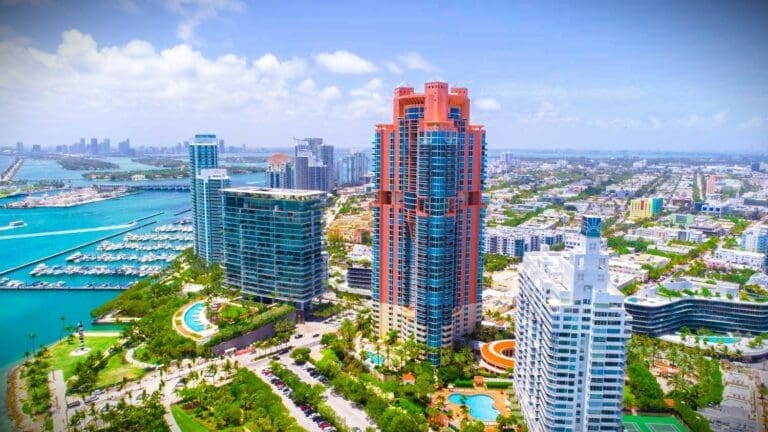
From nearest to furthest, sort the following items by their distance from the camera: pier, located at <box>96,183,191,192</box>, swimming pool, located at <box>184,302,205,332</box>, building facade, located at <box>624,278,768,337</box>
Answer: building facade, located at <box>624,278,768,337</box>
swimming pool, located at <box>184,302,205,332</box>
pier, located at <box>96,183,191,192</box>

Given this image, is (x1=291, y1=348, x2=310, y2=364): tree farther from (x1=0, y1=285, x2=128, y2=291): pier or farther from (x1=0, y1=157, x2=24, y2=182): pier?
(x1=0, y1=157, x2=24, y2=182): pier

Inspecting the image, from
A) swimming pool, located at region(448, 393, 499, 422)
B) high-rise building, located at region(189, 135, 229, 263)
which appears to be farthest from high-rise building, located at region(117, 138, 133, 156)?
swimming pool, located at region(448, 393, 499, 422)

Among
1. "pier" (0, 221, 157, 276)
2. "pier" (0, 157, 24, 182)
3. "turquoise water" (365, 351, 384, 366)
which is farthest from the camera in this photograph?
"pier" (0, 221, 157, 276)

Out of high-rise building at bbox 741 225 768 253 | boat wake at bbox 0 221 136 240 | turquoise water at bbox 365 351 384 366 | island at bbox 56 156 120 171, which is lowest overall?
turquoise water at bbox 365 351 384 366

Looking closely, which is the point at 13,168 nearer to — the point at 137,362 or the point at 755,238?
the point at 137,362

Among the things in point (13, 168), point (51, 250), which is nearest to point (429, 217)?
point (13, 168)

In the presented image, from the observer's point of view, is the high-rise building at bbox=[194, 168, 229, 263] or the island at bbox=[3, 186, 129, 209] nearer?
the high-rise building at bbox=[194, 168, 229, 263]

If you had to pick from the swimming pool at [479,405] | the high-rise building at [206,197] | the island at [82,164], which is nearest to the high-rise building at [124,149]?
the island at [82,164]
